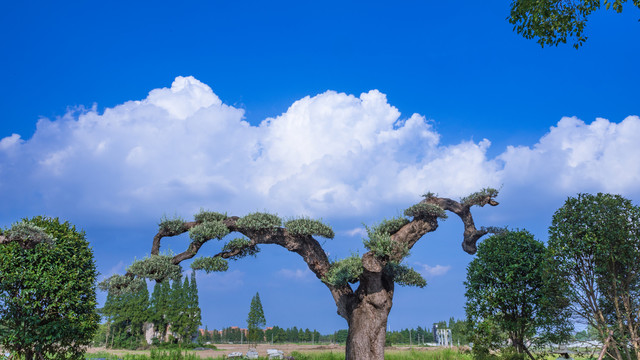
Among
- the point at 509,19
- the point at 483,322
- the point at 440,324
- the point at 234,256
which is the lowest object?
the point at 440,324

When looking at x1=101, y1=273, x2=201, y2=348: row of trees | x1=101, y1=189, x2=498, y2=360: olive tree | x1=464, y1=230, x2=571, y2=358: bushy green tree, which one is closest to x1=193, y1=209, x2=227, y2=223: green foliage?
x1=101, y1=189, x2=498, y2=360: olive tree

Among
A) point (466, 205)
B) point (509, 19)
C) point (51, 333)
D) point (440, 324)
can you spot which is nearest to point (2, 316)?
point (51, 333)

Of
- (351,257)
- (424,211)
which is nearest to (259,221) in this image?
(351,257)

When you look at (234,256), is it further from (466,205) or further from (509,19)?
(509,19)

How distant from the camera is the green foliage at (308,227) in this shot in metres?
12.3

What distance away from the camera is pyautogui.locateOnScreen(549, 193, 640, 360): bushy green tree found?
9.93m

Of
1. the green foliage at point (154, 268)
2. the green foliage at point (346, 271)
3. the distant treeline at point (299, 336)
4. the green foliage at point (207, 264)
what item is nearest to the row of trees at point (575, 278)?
the green foliage at point (346, 271)

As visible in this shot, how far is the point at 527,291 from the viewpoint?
12641 millimetres

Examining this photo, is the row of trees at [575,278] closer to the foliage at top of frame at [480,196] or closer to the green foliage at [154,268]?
the foliage at top of frame at [480,196]

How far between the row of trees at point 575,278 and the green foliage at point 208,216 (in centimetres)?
829

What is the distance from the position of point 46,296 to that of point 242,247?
531cm

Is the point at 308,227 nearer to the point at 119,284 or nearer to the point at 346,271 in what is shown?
the point at 346,271

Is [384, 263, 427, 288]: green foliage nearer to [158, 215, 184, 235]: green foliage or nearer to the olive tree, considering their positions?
the olive tree

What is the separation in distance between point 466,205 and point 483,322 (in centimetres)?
360
